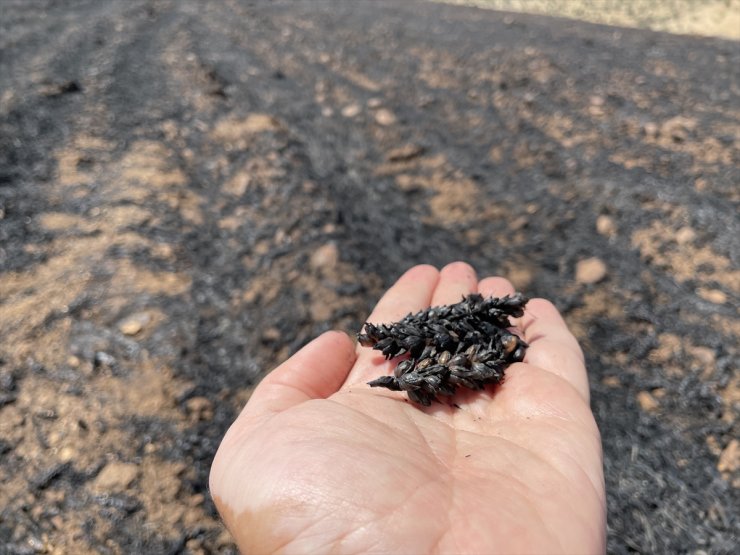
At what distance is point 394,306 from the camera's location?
4.64 meters

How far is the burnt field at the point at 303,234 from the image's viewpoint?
4000 mm

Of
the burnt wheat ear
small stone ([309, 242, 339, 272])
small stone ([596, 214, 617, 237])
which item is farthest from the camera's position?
small stone ([596, 214, 617, 237])

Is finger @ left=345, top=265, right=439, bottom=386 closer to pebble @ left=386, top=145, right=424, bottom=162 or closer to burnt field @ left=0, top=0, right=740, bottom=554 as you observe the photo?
burnt field @ left=0, top=0, right=740, bottom=554

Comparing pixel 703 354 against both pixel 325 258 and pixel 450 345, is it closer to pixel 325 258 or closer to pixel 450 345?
pixel 450 345

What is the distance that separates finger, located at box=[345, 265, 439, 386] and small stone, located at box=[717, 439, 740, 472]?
2.71 metres

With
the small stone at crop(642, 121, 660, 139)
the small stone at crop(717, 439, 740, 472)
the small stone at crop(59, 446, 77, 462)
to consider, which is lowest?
the small stone at crop(717, 439, 740, 472)

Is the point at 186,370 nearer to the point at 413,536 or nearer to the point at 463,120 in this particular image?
the point at 413,536

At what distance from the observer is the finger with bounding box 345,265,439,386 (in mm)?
3995

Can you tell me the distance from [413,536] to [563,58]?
981cm

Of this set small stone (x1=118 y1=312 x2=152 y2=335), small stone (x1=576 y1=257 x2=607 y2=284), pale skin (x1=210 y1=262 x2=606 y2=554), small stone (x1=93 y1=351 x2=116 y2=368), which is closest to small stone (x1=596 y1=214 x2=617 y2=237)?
small stone (x1=576 y1=257 x2=607 y2=284)

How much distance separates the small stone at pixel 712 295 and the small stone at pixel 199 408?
5017 mm

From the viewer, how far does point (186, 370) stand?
4598 mm

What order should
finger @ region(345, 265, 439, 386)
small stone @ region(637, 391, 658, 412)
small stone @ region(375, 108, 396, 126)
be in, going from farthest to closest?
small stone @ region(375, 108, 396, 126) → small stone @ region(637, 391, 658, 412) → finger @ region(345, 265, 439, 386)

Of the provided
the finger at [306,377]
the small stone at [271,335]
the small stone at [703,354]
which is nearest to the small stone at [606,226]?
the small stone at [703,354]
